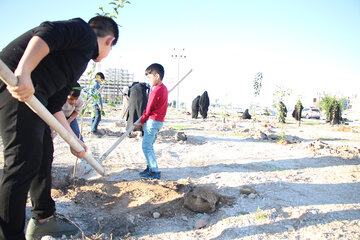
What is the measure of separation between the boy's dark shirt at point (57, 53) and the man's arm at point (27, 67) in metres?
0.04

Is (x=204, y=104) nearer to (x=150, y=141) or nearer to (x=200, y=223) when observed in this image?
(x=150, y=141)

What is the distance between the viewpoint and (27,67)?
1.22 m

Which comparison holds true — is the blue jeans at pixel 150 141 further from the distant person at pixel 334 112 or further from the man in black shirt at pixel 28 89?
the distant person at pixel 334 112

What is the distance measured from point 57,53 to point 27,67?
303mm

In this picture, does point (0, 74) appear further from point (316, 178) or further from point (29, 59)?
point (316, 178)

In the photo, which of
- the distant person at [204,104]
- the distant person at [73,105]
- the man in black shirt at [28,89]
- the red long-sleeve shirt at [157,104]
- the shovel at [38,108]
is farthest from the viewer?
the distant person at [204,104]

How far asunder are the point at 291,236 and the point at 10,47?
244 centimetres

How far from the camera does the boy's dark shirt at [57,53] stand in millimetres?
1322

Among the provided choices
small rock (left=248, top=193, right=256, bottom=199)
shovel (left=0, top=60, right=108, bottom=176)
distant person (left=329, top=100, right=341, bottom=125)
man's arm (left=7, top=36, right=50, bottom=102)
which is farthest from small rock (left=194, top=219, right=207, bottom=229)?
distant person (left=329, top=100, right=341, bottom=125)

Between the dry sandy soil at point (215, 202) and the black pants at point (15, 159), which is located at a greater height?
the black pants at point (15, 159)

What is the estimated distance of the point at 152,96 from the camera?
11.6ft

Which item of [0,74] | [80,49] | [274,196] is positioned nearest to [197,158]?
[274,196]

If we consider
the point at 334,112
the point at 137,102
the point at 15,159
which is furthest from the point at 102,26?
the point at 334,112

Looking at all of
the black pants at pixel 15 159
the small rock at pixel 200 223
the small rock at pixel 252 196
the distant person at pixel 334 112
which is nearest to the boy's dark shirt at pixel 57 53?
the black pants at pixel 15 159
